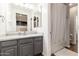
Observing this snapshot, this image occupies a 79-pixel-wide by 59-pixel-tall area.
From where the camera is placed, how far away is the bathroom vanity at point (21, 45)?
1221mm

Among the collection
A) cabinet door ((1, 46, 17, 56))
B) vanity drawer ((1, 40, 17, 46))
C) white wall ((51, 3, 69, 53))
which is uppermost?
white wall ((51, 3, 69, 53))

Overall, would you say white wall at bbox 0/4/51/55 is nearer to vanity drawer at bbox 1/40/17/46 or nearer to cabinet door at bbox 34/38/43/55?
cabinet door at bbox 34/38/43/55

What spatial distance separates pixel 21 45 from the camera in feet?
4.47

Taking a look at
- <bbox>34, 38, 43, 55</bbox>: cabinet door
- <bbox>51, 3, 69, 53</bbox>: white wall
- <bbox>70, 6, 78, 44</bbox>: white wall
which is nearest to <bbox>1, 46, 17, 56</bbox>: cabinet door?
<bbox>34, 38, 43, 55</bbox>: cabinet door

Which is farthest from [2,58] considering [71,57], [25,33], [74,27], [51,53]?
[74,27]

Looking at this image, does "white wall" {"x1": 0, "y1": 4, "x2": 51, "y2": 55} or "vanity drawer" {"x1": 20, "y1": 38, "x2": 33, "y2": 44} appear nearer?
"white wall" {"x1": 0, "y1": 4, "x2": 51, "y2": 55}

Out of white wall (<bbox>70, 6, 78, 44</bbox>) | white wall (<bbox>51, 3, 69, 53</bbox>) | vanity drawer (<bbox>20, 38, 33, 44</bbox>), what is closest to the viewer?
white wall (<bbox>70, 6, 78, 44</bbox>)

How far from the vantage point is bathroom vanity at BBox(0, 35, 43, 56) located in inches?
48.1

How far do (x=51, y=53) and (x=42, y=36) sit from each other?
0.92 ft

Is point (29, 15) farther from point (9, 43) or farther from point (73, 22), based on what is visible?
point (73, 22)

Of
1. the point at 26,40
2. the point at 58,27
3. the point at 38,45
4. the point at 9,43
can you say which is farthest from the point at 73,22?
the point at 9,43

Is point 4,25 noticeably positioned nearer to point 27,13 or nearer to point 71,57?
point 27,13

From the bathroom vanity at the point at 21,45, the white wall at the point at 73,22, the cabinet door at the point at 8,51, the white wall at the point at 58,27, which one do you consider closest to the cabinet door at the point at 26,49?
the bathroom vanity at the point at 21,45

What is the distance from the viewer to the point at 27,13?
4.41 ft
